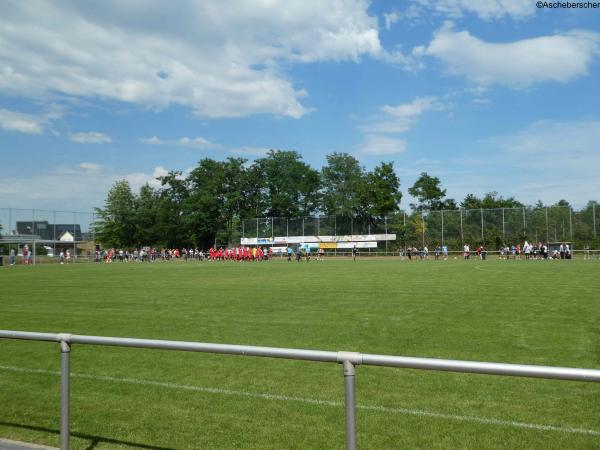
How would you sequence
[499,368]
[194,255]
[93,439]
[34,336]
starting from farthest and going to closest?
[194,255] < [93,439] < [34,336] < [499,368]

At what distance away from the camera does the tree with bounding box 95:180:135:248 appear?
9419 centimetres

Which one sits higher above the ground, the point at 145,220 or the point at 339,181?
the point at 339,181

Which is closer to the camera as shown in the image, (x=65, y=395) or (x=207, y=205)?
(x=65, y=395)

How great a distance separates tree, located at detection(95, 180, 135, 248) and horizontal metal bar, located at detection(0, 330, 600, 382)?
9476 cm

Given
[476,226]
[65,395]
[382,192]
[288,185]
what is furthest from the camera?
[288,185]

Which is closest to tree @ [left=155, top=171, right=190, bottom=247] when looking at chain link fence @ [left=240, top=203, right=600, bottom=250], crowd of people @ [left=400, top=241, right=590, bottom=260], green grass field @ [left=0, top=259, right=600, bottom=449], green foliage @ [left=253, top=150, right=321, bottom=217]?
green foliage @ [left=253, top=150, right=321, bottom=217]

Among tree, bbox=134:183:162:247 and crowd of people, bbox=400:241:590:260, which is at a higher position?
tree, bbox=134:183:162:247

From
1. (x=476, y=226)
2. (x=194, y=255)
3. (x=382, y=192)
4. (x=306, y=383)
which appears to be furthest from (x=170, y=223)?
(x=306, y=383)

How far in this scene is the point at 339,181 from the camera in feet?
335

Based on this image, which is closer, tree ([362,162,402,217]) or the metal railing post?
the metal railing post

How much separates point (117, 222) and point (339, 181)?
137 feet

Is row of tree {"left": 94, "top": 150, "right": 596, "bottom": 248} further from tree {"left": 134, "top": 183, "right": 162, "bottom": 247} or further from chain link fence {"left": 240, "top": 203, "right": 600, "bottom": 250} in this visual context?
chain link fence {"left": 240, "top": 203, "right": 600, "bottom": 250}

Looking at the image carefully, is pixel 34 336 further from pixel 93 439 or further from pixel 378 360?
pixel 378 360

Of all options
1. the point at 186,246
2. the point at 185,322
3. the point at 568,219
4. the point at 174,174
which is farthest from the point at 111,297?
the point at 174,174
